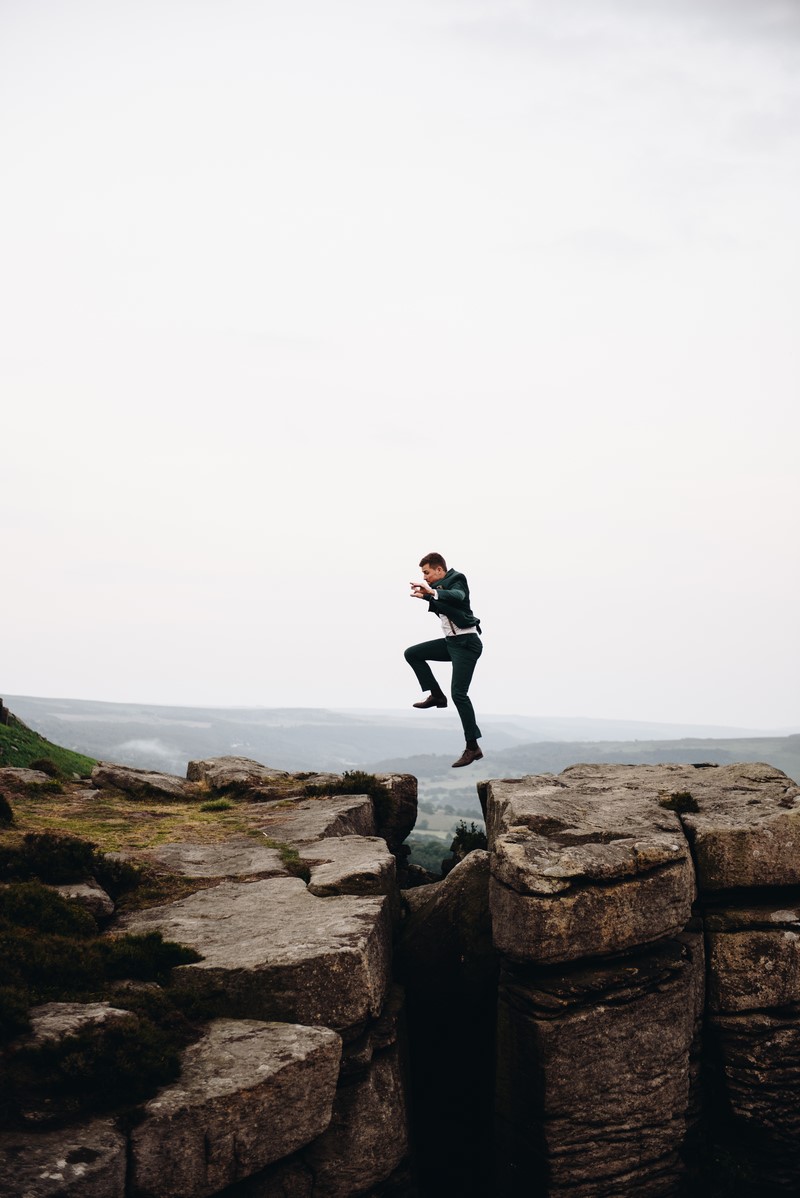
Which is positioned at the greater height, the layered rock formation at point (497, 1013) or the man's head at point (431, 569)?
the man's head at point (431, 569)

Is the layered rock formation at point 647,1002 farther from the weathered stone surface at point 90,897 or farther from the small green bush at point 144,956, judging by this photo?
the weathered stone surface at point 90,897

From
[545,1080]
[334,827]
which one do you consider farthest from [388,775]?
[545,1080]

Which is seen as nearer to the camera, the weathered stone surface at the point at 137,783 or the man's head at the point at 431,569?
the man's head at the point at 431,569

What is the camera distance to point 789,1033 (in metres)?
16.3

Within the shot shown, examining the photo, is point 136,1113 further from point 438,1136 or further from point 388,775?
point 388,775

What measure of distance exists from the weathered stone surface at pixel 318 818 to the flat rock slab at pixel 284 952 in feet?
13.3

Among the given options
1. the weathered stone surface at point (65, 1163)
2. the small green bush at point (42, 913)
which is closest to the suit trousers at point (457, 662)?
the small green bush at point (42, 913)

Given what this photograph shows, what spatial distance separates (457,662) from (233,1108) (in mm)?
13263

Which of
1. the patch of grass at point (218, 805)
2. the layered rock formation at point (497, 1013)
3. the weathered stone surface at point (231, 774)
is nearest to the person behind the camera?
the layered rock formation at point (497, 1013)

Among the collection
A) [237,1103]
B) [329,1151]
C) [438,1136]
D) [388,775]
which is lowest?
[438,1136]

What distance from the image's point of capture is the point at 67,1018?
1105 cm

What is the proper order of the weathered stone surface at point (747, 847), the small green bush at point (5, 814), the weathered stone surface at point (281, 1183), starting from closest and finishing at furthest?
the weathered stone surface at point (281, 1183)
the weathered stone surface at point (747, 847)
the small green bush at point (5, 814)

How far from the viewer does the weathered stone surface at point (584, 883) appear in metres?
14.5

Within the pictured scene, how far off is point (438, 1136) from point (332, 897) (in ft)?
19.3
